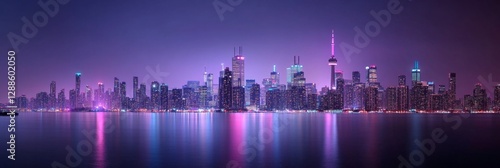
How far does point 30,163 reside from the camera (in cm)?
3759

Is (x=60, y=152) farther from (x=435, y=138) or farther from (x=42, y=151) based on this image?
(x=435, y=138)

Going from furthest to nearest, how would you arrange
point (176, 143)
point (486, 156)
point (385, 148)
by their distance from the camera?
point (176, 143), point (385, 148), point (486, 156)

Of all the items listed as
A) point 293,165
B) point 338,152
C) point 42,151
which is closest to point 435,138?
point 338,152

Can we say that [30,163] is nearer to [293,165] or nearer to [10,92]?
[10,92]

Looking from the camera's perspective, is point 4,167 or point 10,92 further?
point 10,92

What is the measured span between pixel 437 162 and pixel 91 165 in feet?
95.9

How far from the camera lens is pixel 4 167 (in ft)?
117

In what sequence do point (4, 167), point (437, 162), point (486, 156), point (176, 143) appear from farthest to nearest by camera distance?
point (176, 143) → point (486, 156) → point (437, 162) → point (4, 167)

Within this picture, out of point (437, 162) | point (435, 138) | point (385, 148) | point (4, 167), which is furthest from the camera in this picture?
point (435, 138)

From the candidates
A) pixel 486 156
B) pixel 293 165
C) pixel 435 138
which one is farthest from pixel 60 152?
pixel 435 138

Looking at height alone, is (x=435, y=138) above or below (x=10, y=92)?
below

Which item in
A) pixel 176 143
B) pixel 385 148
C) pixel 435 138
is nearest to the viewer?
pixel 385 148

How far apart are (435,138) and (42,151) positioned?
5367 cm

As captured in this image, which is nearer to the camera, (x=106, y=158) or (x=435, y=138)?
(x=106, y=158)
